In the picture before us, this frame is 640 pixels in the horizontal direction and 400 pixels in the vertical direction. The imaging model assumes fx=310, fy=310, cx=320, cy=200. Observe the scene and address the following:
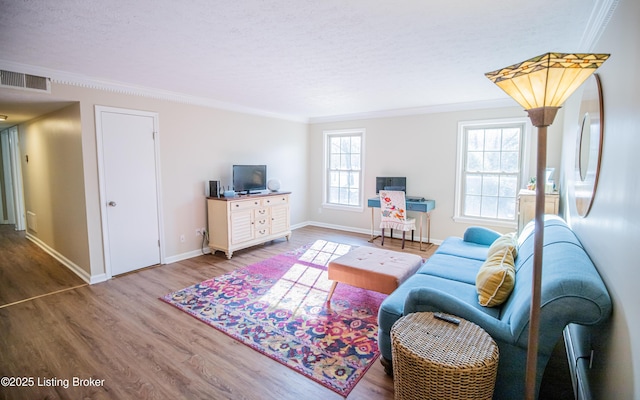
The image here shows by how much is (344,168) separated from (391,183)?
122 centimetres

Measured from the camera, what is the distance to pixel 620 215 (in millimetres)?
1361

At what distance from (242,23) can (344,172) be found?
4.57 m

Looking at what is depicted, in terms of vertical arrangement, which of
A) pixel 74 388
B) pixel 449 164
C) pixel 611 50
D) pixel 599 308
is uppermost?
pixel 611 50

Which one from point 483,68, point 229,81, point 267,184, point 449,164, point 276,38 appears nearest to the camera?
point 276,38

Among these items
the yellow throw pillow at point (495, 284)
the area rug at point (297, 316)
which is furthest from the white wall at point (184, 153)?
the yellow throw pillow at point (495, 284)

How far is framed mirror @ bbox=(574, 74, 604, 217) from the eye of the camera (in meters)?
1.80

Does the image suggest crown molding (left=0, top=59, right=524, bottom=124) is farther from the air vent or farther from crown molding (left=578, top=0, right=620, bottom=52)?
crown molding (left=578, top=0, right=620, bottom=52)

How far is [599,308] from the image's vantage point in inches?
53.3

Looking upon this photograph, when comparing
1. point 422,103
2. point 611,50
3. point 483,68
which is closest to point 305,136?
point 422,103

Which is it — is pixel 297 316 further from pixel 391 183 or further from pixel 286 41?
pixel 391 183

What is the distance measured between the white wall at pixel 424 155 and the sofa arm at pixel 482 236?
4.85 feet

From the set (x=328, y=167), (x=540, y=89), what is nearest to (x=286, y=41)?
(x=540, y=89)

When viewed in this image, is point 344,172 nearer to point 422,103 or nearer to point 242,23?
point 422,103

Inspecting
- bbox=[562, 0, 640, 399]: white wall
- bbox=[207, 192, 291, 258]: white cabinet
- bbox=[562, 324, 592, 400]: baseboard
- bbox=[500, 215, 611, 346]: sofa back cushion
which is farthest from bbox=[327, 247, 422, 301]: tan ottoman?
bbox=[207, 192, 291, 258]: white cabinet
